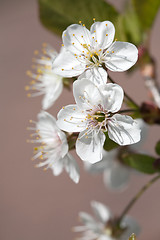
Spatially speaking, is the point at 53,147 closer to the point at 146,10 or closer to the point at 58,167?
the point at 58,167

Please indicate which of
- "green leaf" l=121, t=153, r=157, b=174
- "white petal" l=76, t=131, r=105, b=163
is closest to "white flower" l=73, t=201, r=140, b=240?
"green leaf" l=121, t=153, r=157, b=174

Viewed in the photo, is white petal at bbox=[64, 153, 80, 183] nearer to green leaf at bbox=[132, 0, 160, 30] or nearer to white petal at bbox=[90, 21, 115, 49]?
white petal at bbox=[90, 21, 115, 49]

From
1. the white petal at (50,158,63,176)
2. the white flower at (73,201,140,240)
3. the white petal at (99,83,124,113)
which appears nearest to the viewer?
the white petal at (99,83,124,113)

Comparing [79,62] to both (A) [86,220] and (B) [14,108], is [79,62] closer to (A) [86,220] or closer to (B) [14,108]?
(A) [86,220]

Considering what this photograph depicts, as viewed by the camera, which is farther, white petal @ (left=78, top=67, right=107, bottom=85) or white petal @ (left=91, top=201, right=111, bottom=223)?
white petal @ (left=91, top=201, right=111, bottom=223)

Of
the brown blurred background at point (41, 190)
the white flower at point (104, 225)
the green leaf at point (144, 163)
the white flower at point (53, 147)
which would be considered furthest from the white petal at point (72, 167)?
the brown blurred background at point (41, 190)

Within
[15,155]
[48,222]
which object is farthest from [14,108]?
[48,222]

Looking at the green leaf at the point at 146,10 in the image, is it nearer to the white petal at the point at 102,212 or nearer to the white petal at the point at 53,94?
the white petal at the point at 53,94
